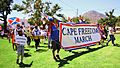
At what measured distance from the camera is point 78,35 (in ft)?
55.6

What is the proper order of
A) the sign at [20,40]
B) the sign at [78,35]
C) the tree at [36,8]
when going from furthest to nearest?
the tree at [36,8] → the sign at [78,35] → the sign at [20,40]

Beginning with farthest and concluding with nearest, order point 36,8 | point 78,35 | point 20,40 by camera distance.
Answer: point 36,8 < point 78,35 < point 20,40

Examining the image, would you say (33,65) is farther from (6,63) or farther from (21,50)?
(6,63)

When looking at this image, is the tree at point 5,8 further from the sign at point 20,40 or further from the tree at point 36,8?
the sign at point 20,40

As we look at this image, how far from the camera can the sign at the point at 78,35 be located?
15148 mm

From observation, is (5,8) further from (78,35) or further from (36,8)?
(78,35)

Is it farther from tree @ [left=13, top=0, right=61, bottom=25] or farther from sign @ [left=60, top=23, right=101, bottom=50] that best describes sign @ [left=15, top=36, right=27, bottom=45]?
tree @ [left=13, top=0, right=61, bottom=25]

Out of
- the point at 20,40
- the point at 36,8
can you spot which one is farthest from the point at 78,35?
the point at 36,8

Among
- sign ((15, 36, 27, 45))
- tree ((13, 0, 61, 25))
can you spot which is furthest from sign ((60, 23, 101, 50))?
tree ((13, 0, 61, 25))

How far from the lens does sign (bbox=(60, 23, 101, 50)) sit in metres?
15.1

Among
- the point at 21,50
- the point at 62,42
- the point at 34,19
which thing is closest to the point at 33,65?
the point at 21,50

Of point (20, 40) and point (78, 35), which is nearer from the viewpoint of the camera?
point (20, 40)

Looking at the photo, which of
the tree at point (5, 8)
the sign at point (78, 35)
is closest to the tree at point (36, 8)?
the tree at point (5, 8)

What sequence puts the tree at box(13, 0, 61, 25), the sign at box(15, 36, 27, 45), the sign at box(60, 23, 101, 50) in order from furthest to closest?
the tree at box(13, 0, 61, 25)
the sign at box(60, 23, 101, 50)
the sign at box(15, 36, 27, 45)
